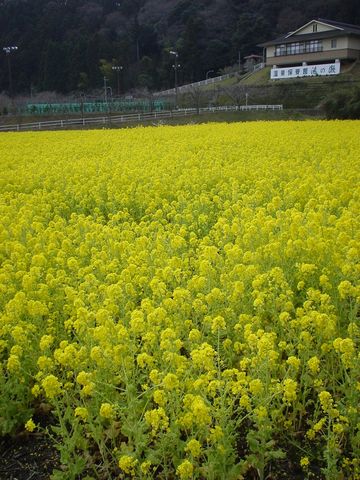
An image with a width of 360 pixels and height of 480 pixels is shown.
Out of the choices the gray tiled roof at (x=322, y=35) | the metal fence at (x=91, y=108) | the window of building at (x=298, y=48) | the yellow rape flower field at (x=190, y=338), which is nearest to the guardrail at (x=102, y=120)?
the metal fence at (x=91, y=108)

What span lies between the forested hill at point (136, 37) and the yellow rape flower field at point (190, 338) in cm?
7221

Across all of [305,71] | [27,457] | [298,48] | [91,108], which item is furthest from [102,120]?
[27,457]

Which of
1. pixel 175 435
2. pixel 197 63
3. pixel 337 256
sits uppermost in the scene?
pixel 197 63

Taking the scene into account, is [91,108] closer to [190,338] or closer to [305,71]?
[305,71]

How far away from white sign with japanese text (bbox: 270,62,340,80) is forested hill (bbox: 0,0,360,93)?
64.4 ft

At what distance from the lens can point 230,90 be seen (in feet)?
169

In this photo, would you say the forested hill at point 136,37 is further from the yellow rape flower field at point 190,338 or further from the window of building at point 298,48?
the yellow rape flower field at point 190,338

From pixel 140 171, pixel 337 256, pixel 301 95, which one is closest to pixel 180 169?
pixel 140 171

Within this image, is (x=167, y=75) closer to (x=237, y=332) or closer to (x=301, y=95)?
(x=301, y=95)

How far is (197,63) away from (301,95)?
34898 millimetres

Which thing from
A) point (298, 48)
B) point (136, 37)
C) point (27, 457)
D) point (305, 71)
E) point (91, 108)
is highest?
point (136, 37)

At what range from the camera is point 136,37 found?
291 ft

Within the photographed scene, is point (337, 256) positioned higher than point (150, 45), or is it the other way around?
point (150, 45)

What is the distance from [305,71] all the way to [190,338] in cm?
5989
